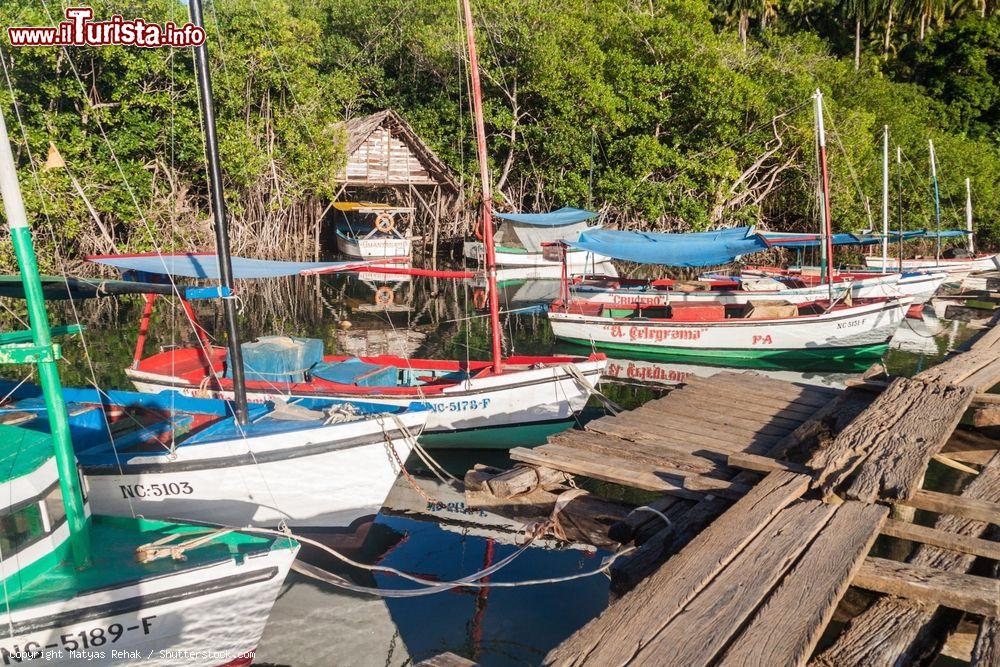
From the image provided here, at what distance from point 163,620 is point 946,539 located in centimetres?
559

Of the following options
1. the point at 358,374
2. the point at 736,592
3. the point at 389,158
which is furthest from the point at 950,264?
the point at 736,592

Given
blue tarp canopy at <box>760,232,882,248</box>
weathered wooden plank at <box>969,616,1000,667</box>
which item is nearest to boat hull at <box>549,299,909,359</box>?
blue tarp canopy at <box>760,232,882,248</box>

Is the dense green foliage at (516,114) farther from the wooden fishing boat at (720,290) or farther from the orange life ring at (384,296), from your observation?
the wooden fishing boat at (720,290)

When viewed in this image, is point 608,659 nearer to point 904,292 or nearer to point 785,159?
point 904,292

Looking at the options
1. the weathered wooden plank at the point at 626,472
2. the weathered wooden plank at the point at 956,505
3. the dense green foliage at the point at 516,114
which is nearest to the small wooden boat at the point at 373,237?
the dense green foliage at the point at 516,114

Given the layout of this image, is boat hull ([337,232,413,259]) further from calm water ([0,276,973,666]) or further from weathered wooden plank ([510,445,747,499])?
weathered wooden plank ([510,445,747,499])

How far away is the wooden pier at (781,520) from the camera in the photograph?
3.98m

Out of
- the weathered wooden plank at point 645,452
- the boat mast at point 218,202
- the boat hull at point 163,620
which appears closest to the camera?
the boat hull at point 163,620

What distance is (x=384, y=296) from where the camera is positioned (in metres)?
27.3

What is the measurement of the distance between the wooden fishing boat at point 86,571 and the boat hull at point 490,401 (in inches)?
202

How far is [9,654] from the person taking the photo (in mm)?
5730

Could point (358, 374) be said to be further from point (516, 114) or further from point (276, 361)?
point (516, 114)

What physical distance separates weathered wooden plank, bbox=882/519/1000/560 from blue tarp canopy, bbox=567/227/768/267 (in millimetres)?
14109

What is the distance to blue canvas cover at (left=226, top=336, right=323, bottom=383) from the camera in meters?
12.2
